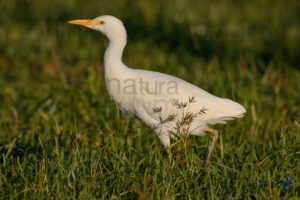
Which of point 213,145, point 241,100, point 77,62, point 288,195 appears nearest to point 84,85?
point 77,62

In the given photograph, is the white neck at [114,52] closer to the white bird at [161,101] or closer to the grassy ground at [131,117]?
the white bird at [161,101]

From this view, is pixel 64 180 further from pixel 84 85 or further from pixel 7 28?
pixel 7 28

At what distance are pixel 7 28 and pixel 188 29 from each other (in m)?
3.00

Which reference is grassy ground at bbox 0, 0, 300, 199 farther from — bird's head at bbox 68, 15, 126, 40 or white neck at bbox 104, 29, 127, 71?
bird's head at bbox 68, 15, 126, 40

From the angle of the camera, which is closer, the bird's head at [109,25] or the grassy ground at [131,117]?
the grassy ground at [131,117]

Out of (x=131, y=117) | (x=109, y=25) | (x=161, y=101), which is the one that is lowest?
(x=131, y=117)

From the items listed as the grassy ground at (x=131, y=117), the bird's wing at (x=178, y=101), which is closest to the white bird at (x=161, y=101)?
the bird's wing at (x=178, y=101)

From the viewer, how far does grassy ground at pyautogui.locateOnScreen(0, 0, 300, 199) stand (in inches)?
126

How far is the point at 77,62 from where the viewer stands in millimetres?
6746

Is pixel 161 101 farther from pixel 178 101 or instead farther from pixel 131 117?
pixel 131 117

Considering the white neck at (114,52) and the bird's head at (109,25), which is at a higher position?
the bird's head at (109,25)

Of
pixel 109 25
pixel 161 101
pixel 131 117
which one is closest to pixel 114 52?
pixel 109 25

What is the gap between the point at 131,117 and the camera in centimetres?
478

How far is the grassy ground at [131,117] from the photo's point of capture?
320cm
